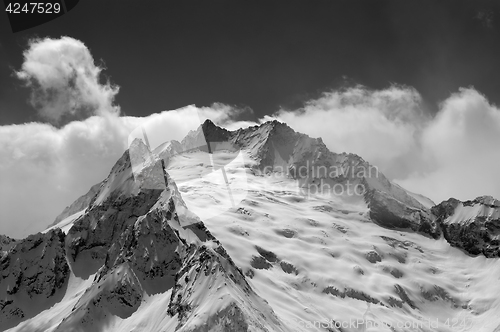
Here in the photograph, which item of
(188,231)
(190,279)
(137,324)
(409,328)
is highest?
(188,231)

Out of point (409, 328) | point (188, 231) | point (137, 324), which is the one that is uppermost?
point (188, 231)

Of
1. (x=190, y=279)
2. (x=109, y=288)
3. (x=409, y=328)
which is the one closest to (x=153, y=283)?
(x=109, y=288)

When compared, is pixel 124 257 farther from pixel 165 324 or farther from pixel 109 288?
pixel 165 324

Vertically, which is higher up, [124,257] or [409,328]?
[124,257]

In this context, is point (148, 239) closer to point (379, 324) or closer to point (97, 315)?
point (97, 315)

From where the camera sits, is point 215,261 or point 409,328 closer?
point 215,261

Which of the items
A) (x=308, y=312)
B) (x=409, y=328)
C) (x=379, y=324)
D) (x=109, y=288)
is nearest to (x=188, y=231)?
(x=109, y=288)

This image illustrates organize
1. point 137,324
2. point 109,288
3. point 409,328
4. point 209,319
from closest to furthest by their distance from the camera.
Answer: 1. point 209,319
2. point 137,324
3. point 109,288
4. point 409,328

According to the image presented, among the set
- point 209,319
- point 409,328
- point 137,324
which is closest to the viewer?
point 209,319

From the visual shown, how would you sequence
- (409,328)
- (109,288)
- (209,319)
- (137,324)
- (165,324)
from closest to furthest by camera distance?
(209,319), (165,324), (137,324), (109,288), (409,328)

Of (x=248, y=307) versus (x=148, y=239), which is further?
(x=148, y=239)
